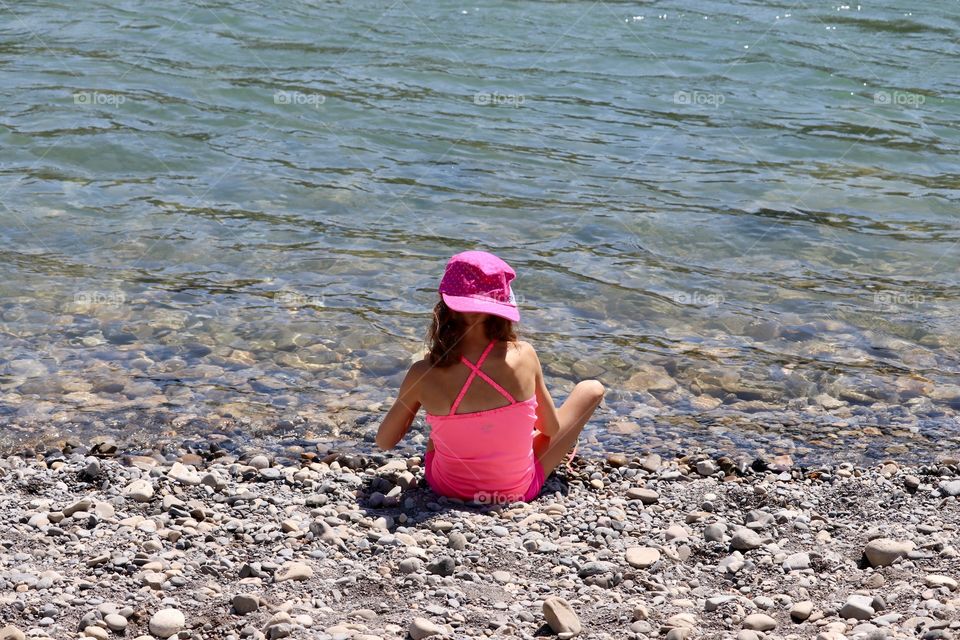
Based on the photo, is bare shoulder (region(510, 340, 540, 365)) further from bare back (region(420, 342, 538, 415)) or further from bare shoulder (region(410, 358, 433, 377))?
bare shoulder (region(410, 358, 433, 377))

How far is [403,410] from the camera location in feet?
18.7

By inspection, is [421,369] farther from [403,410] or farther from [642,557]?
[642,557]

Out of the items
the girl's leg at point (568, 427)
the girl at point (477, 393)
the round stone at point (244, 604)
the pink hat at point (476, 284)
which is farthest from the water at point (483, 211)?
the round stone at point (244, 604)

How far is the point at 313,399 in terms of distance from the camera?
7301 mm

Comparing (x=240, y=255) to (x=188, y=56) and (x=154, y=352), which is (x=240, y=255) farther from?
(x=188, y=56)

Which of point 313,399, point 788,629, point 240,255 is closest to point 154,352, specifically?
point 313,399

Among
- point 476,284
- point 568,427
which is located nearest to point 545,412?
point 568,427

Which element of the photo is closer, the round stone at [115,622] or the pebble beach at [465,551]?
the round stone at [115,622]

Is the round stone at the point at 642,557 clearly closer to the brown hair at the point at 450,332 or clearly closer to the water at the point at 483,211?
the brown hair at the point at 450,332

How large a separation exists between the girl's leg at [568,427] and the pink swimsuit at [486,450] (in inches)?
9.9

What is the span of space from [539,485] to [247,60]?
1115 centimetres

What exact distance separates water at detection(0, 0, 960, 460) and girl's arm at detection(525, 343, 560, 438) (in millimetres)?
1101

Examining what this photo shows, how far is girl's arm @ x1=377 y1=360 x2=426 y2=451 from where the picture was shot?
18.2 feet

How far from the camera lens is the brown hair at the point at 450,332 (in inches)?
217
